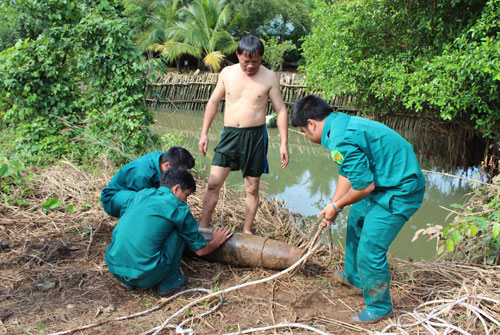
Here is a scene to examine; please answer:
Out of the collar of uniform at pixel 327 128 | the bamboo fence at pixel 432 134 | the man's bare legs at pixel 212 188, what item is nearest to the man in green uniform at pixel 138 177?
the man's bare legs at pixel 212 188

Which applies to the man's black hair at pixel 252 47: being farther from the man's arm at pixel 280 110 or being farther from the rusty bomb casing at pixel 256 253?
the rusty bomb casing at pixel 256 253

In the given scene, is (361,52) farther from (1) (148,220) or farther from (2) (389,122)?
(1) (148,220)

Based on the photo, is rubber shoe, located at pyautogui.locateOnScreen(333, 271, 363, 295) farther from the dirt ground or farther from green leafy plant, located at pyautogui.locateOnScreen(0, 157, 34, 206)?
green leafy plant, located at pyautogui.locateOnScreen(0, 157, 34, 206)

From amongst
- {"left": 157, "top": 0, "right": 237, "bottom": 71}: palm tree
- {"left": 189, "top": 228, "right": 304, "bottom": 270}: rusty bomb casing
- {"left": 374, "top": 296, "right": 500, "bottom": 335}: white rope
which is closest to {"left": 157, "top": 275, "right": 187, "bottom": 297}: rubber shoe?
{"left": 189, "top": 228, "right": 304, "bottom": 270}: rusty bomb casing

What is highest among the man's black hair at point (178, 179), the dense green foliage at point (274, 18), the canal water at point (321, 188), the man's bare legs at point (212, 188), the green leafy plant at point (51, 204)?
the dense green foliage at point (274, 18)

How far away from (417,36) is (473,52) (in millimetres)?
1941

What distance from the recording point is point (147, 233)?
2826 mm

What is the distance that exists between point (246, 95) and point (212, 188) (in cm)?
94

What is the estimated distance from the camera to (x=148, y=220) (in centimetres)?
284

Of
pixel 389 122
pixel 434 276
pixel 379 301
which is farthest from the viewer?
pixel 389 122

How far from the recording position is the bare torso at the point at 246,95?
3.65m

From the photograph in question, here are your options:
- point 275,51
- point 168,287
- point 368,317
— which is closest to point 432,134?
point 368,317

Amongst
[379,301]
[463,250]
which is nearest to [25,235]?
Result: [379,301]

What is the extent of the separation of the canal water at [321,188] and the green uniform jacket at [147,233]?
7.34 feet
